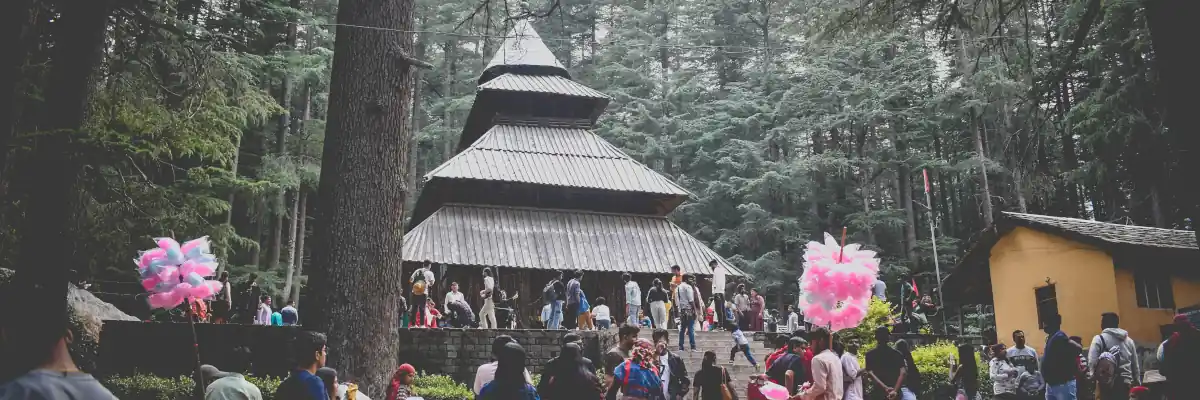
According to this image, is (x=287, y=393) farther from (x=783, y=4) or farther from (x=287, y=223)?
(x=783, y=4)

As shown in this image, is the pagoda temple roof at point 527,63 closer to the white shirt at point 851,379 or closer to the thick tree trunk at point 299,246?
the thick tree trunk at point 299,246

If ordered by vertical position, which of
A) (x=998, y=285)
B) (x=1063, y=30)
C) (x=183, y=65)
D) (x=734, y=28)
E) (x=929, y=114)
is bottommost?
(x=998, y=285)

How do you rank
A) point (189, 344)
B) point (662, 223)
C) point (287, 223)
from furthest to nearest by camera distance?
1. point (287, 223)
2. point (662, 223)
3. point (189, 344)

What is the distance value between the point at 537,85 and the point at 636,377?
21.1 metres

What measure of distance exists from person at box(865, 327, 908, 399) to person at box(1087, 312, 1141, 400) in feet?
8.03

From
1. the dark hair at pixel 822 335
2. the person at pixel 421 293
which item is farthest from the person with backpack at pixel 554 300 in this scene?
the dark hair at pixel 822 335

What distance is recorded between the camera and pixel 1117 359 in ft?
30.1

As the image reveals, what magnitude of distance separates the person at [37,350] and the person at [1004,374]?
29.3 feet

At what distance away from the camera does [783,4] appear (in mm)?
43438

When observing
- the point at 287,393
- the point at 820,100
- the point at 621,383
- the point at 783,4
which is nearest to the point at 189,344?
the point at 621,383

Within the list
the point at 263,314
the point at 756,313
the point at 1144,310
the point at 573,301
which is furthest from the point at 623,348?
the point at 756,313

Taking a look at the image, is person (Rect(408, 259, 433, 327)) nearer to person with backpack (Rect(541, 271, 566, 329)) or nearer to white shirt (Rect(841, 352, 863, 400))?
person with backpack (Rect(541, 271, 566, 329))

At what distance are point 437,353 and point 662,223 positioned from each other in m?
11.7

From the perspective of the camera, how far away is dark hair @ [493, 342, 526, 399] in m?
5.21
